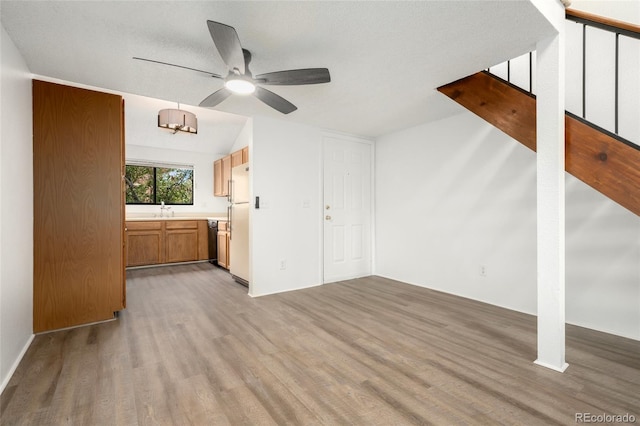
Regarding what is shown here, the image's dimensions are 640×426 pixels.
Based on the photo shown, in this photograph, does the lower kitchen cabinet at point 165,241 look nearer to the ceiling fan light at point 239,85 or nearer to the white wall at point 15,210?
the white wall at point 15,210

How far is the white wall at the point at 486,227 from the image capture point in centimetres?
253

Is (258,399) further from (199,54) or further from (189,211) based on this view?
(189,211)

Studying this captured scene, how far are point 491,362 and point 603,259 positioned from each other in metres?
1.49

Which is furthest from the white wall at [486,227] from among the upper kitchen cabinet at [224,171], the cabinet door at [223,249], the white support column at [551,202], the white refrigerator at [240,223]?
the cabinet door at [223,249]

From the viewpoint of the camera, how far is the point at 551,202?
201cm

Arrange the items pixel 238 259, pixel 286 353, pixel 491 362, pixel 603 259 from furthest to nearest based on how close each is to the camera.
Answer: pixel 238 259 < pixel 603 259 < pixel 286 353 < pixel 491 362

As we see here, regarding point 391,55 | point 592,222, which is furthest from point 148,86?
point 592,222

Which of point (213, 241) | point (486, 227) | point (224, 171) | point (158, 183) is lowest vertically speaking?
point (213, 241)

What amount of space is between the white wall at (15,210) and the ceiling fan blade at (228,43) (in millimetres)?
1410

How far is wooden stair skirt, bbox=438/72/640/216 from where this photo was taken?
186 cm

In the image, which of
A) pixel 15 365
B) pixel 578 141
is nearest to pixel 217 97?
pixel 15 365

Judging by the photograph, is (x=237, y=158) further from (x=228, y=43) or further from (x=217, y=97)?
(x=228, y=43)

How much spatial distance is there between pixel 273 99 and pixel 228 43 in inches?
30.1

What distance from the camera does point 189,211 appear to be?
6375mm
